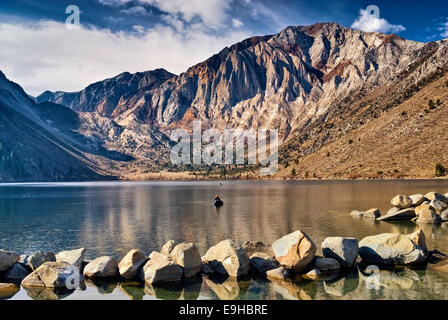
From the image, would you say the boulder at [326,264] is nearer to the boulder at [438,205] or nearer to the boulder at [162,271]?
the boulder at [162,271]

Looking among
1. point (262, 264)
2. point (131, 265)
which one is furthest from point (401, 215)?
point (131, 265)

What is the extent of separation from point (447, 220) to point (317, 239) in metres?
25.1

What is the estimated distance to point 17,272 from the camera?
30.4m

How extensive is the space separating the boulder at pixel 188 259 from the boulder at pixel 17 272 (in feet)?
42.0

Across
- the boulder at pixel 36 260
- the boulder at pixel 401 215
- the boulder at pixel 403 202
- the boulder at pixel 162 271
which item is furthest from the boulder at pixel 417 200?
the boulder at pixel 36 260

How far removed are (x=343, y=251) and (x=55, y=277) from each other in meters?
23.4

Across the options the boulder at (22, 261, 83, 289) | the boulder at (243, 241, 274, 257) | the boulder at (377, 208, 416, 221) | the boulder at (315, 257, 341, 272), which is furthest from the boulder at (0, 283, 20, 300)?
the boulder at (377, 208, 416, 221)

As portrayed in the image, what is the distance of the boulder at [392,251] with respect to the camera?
3123 centimetres

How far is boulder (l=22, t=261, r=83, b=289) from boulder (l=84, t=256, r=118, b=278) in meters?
0.95

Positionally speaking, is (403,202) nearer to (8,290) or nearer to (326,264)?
(326,264)

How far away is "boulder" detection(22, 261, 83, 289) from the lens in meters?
27.3

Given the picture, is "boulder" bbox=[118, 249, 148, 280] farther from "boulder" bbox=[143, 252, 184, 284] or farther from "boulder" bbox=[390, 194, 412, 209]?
"boulder" bbox=[390, 194, 412, 209]
